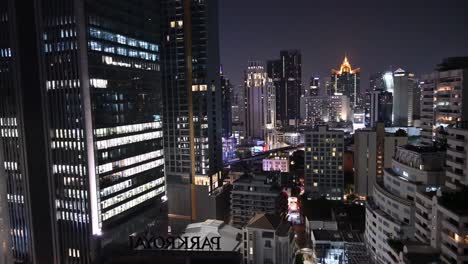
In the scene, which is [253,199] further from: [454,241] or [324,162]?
[454,241]

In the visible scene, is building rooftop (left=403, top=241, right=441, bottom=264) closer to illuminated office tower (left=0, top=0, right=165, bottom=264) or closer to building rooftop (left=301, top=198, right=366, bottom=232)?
building rooftop (left=301, top=198, right=366, bottom=232)

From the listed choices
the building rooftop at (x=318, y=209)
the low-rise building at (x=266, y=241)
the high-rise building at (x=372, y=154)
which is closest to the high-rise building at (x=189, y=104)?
the building rooftop at (x=318, y=209)

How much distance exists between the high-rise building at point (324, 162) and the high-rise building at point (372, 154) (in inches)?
155

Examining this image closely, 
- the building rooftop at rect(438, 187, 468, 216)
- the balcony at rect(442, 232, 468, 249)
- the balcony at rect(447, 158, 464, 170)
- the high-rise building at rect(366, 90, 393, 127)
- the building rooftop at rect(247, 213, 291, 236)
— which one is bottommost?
the building rooftop at rect(247, 213, 291, 236)

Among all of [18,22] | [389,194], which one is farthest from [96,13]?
[389,194]

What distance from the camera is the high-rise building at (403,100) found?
14375 centimetres

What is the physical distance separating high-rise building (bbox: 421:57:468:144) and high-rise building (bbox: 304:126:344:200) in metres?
18.6

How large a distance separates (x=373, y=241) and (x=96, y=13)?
47.9 meters

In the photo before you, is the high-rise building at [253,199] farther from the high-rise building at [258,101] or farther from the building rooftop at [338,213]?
the high-rise building at [258,101]

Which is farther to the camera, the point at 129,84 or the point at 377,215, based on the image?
the point at 129,84

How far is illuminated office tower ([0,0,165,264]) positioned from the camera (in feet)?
144

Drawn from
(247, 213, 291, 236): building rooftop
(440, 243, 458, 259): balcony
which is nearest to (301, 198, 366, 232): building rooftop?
(247, 213, 291, 236): building rooftop

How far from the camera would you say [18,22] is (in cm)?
4528

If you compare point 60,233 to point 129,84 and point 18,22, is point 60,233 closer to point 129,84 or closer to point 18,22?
point 129,84
